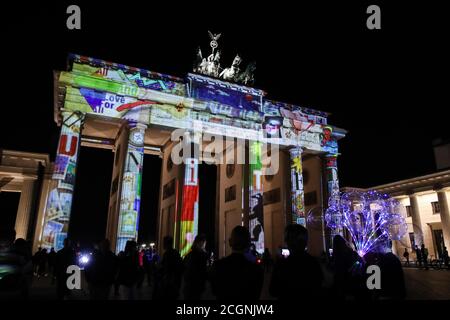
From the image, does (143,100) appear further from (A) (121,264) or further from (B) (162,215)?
(A) (121,264)

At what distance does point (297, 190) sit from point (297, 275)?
2538 centimetres

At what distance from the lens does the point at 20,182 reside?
3312 cm

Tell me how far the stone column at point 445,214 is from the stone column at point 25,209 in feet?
131

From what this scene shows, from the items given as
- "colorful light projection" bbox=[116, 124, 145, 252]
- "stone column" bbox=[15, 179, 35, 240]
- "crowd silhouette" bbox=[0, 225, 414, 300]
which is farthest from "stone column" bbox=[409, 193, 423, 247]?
"stone column" bbox=[15, 179, 35, 240]

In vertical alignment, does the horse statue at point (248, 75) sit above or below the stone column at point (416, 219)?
above

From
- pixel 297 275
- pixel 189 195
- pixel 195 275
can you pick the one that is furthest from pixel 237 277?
pixel 189 195

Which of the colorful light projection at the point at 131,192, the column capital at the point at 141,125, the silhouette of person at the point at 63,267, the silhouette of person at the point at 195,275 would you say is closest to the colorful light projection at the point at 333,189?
the colorful light projection at the point at 131,192

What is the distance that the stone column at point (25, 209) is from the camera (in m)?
27.2

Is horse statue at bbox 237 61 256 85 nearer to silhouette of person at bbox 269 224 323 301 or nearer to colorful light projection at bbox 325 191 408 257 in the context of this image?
colorful light projection at bbox 325 191 408 257

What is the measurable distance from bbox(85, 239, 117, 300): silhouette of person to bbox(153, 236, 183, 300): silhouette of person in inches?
39.6

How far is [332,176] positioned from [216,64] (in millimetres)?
14886

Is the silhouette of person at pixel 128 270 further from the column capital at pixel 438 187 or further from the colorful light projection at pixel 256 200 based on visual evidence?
the column capital at pixel 438 187

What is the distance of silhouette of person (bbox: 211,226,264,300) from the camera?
117 inches
